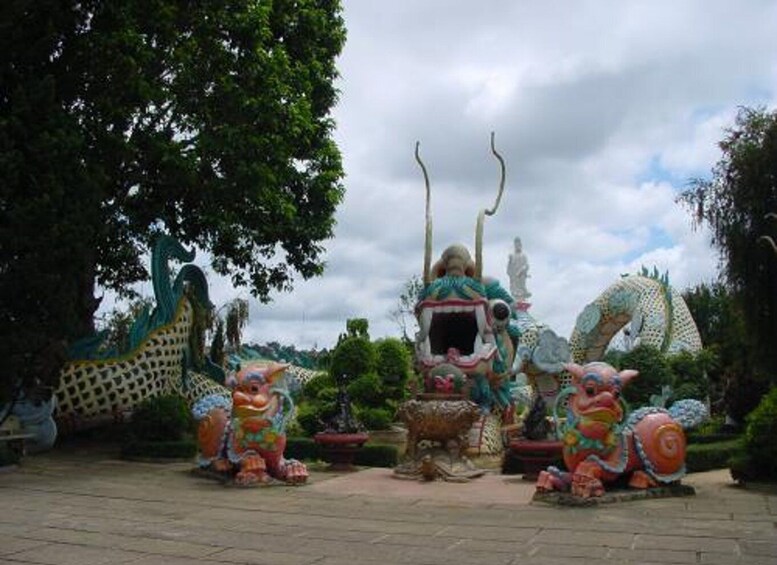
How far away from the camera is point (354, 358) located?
642 inches

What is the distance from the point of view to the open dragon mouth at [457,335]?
46.7 feet

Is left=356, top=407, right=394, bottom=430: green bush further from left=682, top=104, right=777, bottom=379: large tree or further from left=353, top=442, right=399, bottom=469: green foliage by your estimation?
left=682, top=104, right=777, bottom=379: large tree

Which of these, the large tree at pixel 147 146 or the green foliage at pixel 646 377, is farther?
the green foliage at pixel 646 377

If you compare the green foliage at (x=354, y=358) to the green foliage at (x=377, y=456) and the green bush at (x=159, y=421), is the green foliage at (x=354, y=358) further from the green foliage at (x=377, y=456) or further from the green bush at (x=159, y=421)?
the green foliage at (x=377, y=456)

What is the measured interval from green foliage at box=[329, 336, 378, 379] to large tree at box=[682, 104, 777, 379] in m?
6.45

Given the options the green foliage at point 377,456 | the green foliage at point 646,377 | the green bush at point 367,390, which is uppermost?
the green foliage at point 646,377

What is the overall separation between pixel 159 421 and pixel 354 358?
162 inches

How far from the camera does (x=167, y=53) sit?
13.6m

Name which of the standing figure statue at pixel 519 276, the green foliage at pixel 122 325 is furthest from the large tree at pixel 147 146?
the standing figure statue at pixel 519 276

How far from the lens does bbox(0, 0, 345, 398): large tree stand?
34.5 ft

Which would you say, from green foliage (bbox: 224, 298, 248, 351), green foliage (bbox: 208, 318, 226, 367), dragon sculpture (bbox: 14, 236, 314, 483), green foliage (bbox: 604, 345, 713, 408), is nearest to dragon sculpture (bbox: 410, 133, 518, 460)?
dragon sculpture (bbox: 14, 236, 314, 483)

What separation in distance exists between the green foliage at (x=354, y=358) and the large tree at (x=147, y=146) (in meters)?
2.13

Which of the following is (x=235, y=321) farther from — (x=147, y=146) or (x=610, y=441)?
(x=610, y=441)

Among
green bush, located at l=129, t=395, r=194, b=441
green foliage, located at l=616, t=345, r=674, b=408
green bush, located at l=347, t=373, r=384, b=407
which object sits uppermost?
green foliage, located at l=616, t=345, r=674, b=408
